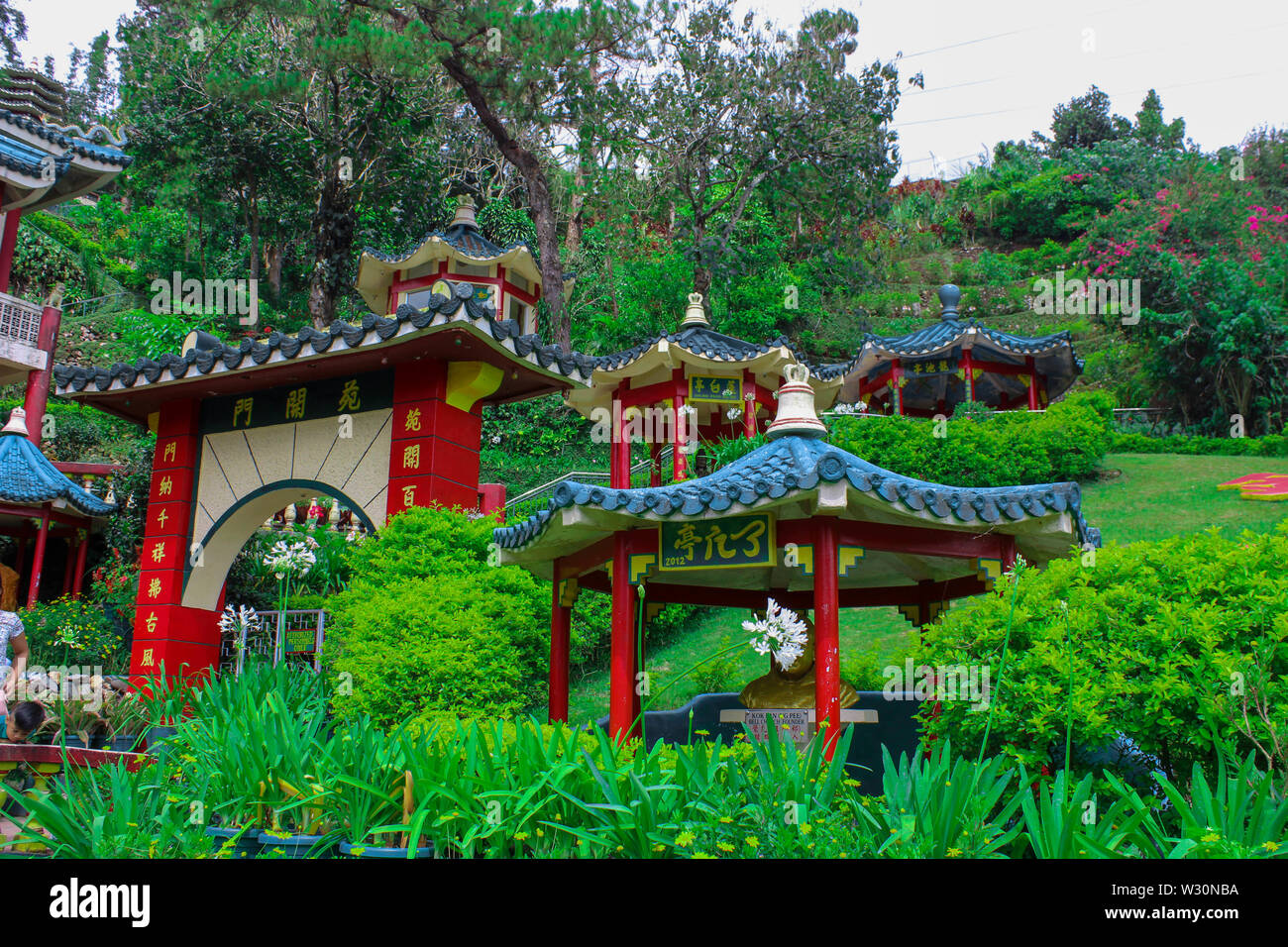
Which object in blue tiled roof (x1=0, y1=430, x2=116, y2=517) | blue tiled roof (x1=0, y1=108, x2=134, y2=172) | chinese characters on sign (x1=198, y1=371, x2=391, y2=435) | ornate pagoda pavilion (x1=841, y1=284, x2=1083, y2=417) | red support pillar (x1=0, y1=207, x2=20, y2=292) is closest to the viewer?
chinese characters on sign (x1=198, y1=371, x2=391, y2=435)

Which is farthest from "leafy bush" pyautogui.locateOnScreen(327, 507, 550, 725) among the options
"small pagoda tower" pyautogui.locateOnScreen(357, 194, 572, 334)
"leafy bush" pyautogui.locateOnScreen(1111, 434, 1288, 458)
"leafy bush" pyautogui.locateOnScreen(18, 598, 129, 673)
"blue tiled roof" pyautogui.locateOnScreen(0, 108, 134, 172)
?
"leafy bush" pyautogui.locateOnScreen(1111, 434, 1288, 458)

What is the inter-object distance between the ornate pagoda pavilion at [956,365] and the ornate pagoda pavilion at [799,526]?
14.2m

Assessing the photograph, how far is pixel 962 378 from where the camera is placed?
856 inches

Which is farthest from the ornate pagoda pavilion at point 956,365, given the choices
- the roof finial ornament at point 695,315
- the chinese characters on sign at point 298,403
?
the chinese characters on sign at point 298,403

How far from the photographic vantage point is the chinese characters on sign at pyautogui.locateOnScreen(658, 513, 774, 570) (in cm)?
575

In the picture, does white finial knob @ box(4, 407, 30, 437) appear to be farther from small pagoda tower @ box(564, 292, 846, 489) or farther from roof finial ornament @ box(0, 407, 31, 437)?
small pagoda tower @ box(564, 292, 846, 489)

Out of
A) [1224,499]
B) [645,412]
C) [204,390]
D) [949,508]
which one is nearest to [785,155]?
[645,412]

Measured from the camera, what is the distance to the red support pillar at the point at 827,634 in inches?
221

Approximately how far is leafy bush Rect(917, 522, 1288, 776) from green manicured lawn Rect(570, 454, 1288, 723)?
3.83 meters

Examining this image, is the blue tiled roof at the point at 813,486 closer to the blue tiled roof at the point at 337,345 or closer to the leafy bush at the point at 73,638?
the blue tiled roof at the point at 337,345

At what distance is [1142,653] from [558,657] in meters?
4.12

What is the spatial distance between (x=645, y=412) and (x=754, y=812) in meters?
11.7

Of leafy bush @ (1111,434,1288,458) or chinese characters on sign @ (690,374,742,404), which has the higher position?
leafy bush @ (1111,434,1288,458)
